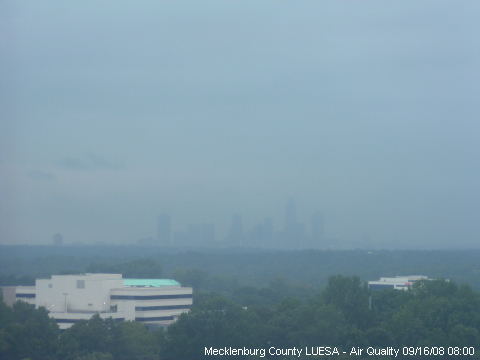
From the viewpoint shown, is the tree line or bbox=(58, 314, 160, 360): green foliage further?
bbox=(58, 314, 160, 360): green foliage

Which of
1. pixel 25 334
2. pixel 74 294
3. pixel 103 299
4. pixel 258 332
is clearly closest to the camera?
pixel 25 334

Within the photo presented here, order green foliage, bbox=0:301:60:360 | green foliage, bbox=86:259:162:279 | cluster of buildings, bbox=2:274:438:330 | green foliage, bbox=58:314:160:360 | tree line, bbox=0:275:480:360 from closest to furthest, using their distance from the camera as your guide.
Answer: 1. green foliage, bbox=0:301:60:360
2. tree line, bbox=0:275:480:360
3. green foliage, bbox=58:314:160:360
4. cluster of buildings, bbox=2:274:438:330
5. green foliage, bbox=86:259:162:279

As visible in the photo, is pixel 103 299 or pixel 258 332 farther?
pixel 103 299

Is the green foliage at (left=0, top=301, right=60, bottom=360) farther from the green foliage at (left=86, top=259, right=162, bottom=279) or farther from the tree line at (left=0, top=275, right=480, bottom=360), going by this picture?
the green foliage at (left=86, top=259, right=162, bottom=279)

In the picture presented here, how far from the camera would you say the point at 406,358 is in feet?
91.3

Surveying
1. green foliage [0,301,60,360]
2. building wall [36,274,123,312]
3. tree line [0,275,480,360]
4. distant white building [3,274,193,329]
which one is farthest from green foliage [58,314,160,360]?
building wall [36,274,123,312]

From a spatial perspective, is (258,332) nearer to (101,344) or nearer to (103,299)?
(101,344)

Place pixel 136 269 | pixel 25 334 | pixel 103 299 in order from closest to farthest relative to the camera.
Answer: pixel 25 334 < pixel 103 299 < pixel 136 269

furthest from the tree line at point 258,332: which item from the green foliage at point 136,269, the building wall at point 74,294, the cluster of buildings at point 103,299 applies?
the green foliage at point 136,269

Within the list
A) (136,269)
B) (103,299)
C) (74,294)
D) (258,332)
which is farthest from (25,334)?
(136,269)

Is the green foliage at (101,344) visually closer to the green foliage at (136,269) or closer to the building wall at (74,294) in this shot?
the building wall at (74,294)

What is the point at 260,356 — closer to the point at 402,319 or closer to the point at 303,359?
the point at 303,359

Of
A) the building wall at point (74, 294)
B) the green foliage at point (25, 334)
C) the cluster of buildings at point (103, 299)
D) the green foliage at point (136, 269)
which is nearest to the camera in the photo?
the green foliage at point (25, 334)

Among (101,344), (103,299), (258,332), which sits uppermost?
(103,299)
